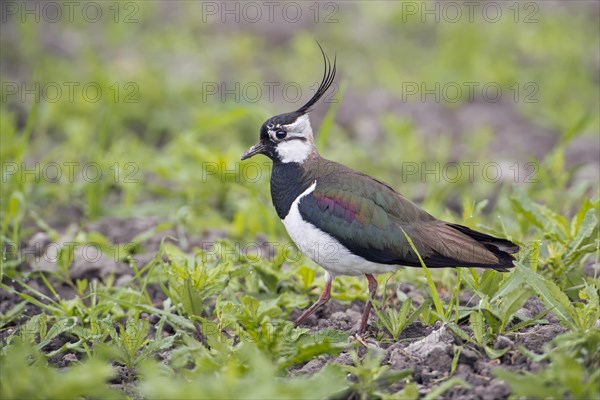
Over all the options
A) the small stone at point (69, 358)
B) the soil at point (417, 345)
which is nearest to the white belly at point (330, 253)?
the soil at point (417, 345)

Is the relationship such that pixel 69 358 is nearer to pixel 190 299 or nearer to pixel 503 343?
pixel 190 299

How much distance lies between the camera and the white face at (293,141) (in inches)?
196

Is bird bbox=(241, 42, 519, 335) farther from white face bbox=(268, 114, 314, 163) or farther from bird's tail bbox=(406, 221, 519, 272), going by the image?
white face bbox=(268, 114, 314, 163)

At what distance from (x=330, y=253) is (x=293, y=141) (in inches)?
33.3

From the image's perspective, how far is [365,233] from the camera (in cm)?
448

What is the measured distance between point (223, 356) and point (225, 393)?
0.61 meters

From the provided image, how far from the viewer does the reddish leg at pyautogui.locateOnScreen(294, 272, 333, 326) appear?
182 inches

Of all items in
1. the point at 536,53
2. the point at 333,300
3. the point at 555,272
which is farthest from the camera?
the point at 536,53

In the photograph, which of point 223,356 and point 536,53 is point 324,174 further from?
point 536,53

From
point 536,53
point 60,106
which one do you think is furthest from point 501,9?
point 60,106

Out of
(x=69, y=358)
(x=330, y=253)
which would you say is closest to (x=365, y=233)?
(x=330, y=253)

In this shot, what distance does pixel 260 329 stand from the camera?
3963 millimetres

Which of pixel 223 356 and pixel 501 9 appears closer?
pixel 223 356

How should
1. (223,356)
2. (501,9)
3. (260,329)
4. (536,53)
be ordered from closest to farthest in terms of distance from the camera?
(223,356) < (260,329) < (536,53) < (501,9)
